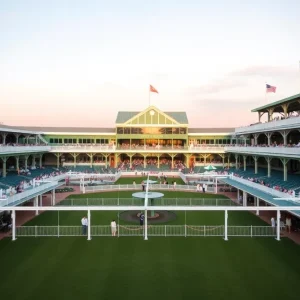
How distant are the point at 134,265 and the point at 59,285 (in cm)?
359

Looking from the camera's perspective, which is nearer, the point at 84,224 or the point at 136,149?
the point at 84,224

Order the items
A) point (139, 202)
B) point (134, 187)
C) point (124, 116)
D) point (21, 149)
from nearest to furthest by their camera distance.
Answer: point (139, 202), point (21, 149), point (134, 187), point (124, 116)

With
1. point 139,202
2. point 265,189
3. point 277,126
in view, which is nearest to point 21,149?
point 139,202

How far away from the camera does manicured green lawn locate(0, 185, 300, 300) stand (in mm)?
12500

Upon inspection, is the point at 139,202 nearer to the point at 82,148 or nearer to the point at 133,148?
the point at 133,148

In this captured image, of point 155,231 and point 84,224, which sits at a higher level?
point 84,224

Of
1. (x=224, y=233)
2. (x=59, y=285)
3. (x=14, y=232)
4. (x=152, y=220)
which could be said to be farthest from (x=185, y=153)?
(x=59, y=285)

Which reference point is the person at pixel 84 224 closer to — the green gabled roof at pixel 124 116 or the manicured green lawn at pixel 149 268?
the manicured green lawn at pixel 149 268

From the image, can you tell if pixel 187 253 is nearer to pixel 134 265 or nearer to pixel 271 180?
pixel 134 265

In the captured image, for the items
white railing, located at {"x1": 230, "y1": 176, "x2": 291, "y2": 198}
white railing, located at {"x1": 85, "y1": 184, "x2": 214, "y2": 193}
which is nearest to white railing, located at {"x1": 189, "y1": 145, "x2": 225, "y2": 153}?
white railing, located at {"x1": 85, "y1": 184, "x2": 214, "y2": 193}

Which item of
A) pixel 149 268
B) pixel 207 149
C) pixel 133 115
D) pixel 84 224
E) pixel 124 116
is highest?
pixel 133 115

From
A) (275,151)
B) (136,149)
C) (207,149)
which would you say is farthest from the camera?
(136,149)

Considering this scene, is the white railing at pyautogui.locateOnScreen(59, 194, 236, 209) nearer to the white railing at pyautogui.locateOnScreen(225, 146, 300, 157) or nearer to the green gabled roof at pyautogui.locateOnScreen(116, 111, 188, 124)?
the white railing at pyautogui.locateOnScreen(225, 146, 300, 157)

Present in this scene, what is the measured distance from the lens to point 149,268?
1491 centimetres
